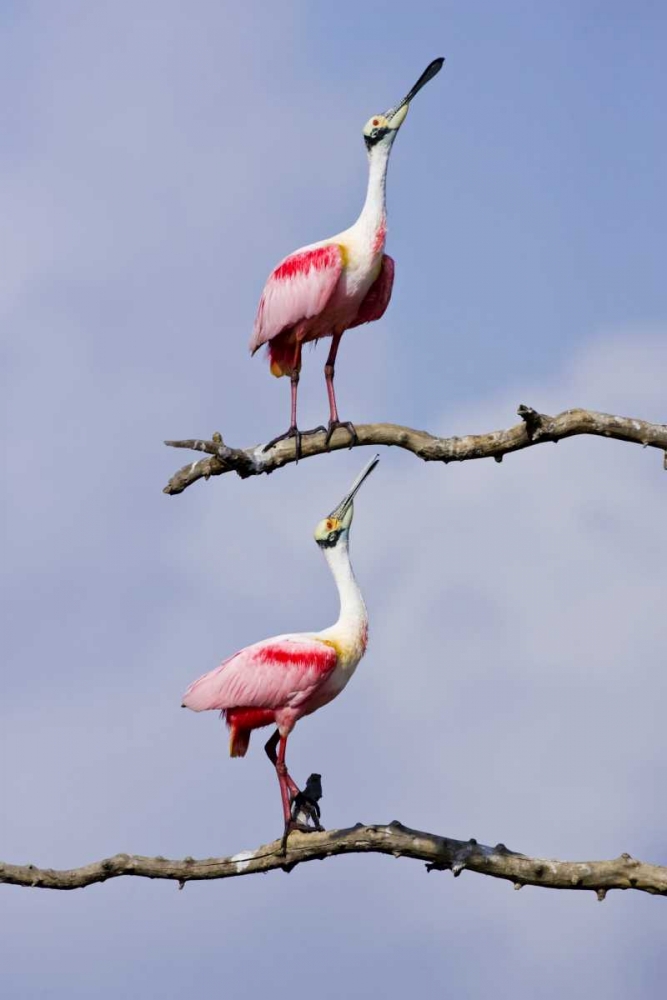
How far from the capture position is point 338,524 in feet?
58.3

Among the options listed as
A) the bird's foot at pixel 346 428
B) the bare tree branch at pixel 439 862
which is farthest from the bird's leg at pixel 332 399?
the bare tree branch at pixel 439 862

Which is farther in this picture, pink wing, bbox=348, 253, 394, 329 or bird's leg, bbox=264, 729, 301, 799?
pink wing, bbox=348, 253, 394, 329

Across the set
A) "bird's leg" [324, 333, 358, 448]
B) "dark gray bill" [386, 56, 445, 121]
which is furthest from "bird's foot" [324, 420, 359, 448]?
"dark gray bill" [386, 56, 445, 121]

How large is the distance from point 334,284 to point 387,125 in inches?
65.3

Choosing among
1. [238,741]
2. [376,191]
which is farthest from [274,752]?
[376,191]

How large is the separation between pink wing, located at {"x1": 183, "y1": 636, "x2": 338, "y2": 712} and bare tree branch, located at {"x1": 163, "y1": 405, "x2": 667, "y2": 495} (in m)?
1.38

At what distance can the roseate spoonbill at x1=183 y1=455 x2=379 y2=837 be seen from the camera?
16.7m

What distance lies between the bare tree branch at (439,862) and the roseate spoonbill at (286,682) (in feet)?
0.91

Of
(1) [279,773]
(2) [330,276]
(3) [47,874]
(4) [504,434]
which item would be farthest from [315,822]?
(2) [330,276]

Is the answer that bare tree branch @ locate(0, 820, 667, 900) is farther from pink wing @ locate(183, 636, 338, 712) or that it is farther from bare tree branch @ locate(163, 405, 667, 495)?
bare tree branch @ locate(163, 405, 667, 495)

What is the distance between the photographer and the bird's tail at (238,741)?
56.5 ft

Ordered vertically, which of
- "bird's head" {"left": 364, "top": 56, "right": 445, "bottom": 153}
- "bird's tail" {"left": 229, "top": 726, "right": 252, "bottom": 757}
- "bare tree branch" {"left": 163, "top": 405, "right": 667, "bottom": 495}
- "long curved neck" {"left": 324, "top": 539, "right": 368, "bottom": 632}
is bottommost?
"bird's tail" {"left": 229, "top": 726, "right": 252, "bottom": 757}

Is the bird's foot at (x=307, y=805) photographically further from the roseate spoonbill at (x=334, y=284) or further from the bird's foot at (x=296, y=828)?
the roseate spoonbill at (x=334, y=284)

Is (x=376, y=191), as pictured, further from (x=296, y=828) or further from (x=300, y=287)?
(x=296, y=828)
